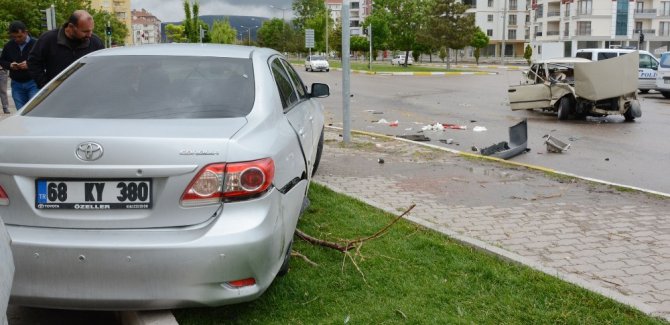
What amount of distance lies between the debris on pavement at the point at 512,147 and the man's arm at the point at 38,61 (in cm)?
639

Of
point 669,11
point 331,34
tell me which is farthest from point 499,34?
point 331,34

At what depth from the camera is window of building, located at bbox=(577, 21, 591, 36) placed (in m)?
83.2

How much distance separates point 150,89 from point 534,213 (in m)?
4.00

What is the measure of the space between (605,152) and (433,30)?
49.1 meters

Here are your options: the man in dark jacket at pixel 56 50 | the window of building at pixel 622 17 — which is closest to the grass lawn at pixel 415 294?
the man in dark jacket at pixel 56 50

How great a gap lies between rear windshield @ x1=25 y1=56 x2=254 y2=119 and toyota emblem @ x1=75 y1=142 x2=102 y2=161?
21.9 inches

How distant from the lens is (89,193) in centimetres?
323

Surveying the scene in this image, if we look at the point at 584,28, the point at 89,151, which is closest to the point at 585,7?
the point at 584,28

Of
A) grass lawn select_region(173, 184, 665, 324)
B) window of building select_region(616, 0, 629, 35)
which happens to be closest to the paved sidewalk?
grass lawn select_region(173, 184, 665, 324)

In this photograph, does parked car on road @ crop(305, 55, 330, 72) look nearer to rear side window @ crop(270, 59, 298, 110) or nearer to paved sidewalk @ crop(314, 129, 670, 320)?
paved sidewalk @ crop(314, 129, 670, 320)

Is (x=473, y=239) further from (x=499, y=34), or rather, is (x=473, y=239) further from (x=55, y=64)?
(x=499, y=34)

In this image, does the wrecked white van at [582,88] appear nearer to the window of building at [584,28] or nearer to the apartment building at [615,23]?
the apartment building at [615,23]

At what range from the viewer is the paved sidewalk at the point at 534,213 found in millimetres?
4656

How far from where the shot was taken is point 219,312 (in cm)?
386
